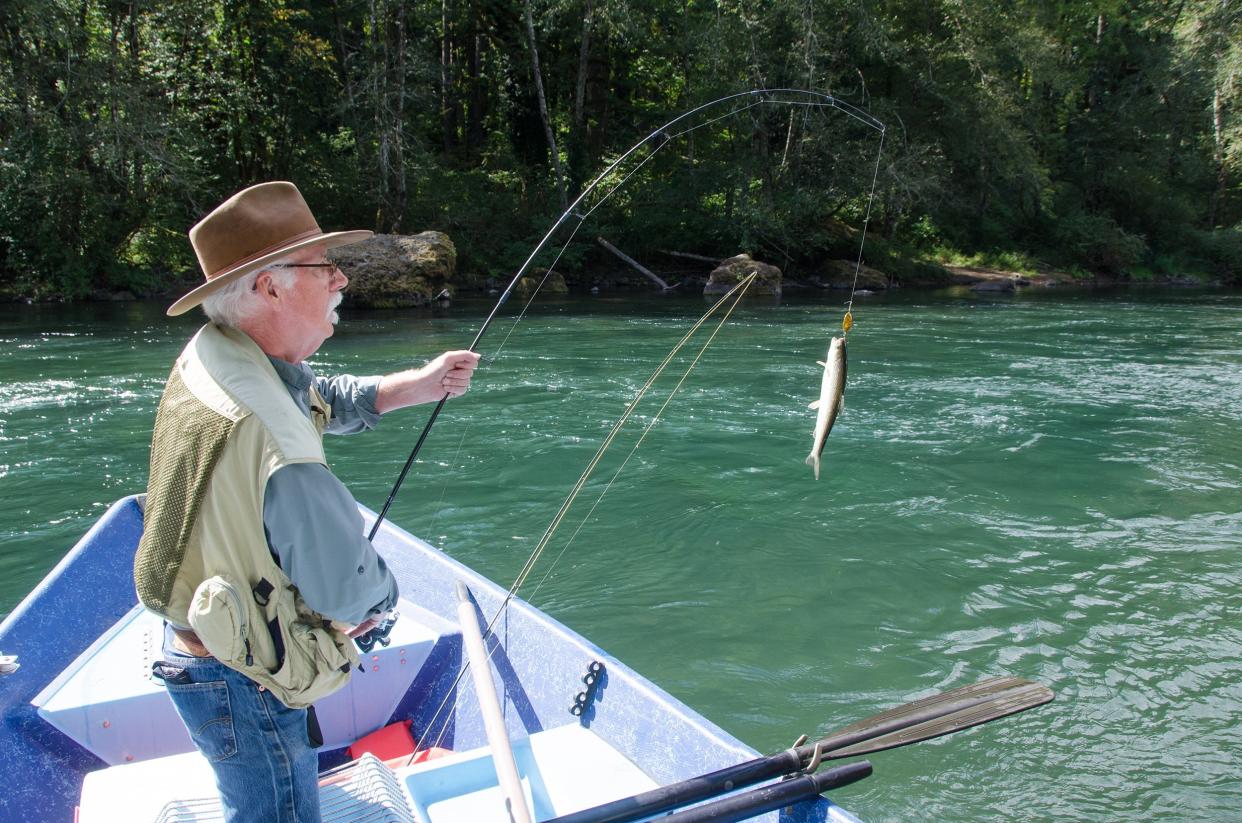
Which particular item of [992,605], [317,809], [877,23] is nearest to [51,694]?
[317,809]

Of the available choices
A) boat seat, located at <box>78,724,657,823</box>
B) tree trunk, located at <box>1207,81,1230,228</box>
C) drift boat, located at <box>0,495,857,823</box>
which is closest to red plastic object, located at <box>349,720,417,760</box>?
drift boat, located at <box>0,495,857,823</box>

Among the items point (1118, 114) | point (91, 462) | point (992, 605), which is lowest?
point (992, 605)

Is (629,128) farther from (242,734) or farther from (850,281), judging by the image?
(242,734)

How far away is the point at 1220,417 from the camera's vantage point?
934 centimetres

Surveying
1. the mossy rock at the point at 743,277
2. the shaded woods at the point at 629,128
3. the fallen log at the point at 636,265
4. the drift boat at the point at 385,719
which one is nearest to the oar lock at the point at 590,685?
the drift boat at the point at 385,719

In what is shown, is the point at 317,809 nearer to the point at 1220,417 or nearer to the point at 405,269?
the point at 1220,417

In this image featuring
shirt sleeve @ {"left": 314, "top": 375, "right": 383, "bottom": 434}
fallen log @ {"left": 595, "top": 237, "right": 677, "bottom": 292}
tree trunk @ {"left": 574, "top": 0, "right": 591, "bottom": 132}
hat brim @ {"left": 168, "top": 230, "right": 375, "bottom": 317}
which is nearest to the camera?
hat brim @ {"left": 168, "top": 230, "right": 375, "bottom": 317}

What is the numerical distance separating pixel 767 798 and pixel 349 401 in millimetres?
1459

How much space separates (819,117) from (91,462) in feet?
66.0

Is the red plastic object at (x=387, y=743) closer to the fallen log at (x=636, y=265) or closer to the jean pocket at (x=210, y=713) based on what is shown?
the jean pocket at (x=210, y=713)

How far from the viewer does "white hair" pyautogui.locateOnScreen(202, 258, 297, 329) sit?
1862 millimetres

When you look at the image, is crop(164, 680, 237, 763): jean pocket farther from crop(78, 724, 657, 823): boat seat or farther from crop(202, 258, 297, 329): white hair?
crop(202, 258, 297, 329): white hair

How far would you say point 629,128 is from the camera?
27.7 metres

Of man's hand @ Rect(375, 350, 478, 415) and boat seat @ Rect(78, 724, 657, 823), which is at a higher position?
man's hand @ Rect(375, 350, 478, 415)
